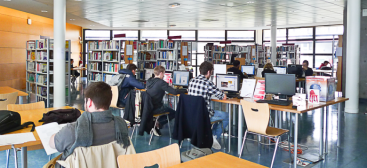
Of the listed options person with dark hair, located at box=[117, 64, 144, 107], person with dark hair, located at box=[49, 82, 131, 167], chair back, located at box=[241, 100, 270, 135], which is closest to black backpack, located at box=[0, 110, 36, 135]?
person with dark hair, located at box=[49, 82, 131, 167]

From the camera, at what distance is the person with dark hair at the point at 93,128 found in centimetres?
172

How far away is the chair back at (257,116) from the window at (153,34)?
1372 cm

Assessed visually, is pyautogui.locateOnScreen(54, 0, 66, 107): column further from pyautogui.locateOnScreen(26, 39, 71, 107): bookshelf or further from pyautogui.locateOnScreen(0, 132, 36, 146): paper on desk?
pyautogui.locateOnScreen(0, 132, 36, 146): paper on desk

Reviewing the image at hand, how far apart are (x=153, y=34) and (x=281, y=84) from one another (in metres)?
→ 13.6

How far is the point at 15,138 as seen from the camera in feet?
6.67

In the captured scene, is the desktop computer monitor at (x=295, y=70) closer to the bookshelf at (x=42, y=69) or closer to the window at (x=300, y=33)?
the window at (x=300, y=33)

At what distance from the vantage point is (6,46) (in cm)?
1058

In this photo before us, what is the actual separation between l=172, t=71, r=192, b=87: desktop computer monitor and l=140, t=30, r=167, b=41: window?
36.2 feet

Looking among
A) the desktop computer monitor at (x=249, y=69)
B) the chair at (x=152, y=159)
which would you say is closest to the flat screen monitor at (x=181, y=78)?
the desktop computer monitor at (x=249, y=69)

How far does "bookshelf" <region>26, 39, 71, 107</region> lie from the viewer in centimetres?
737

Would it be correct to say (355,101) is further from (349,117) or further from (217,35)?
(217,35)

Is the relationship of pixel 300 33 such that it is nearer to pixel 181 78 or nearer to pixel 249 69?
pixel 249 69

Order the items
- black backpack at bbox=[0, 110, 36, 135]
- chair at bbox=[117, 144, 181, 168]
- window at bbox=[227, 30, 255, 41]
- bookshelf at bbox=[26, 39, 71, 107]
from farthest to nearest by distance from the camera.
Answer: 1. window at bbox=[227, 30, 255, 41]
2. bookshelf at bbox=[26, 39, 71, 107]
3. black backpack at bbox=[0, 110, 36, 135]
4. chair at bbox=[117, 144, 181, 168]

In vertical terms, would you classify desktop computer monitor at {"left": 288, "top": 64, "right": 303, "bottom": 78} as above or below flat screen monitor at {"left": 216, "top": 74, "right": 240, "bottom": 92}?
above
